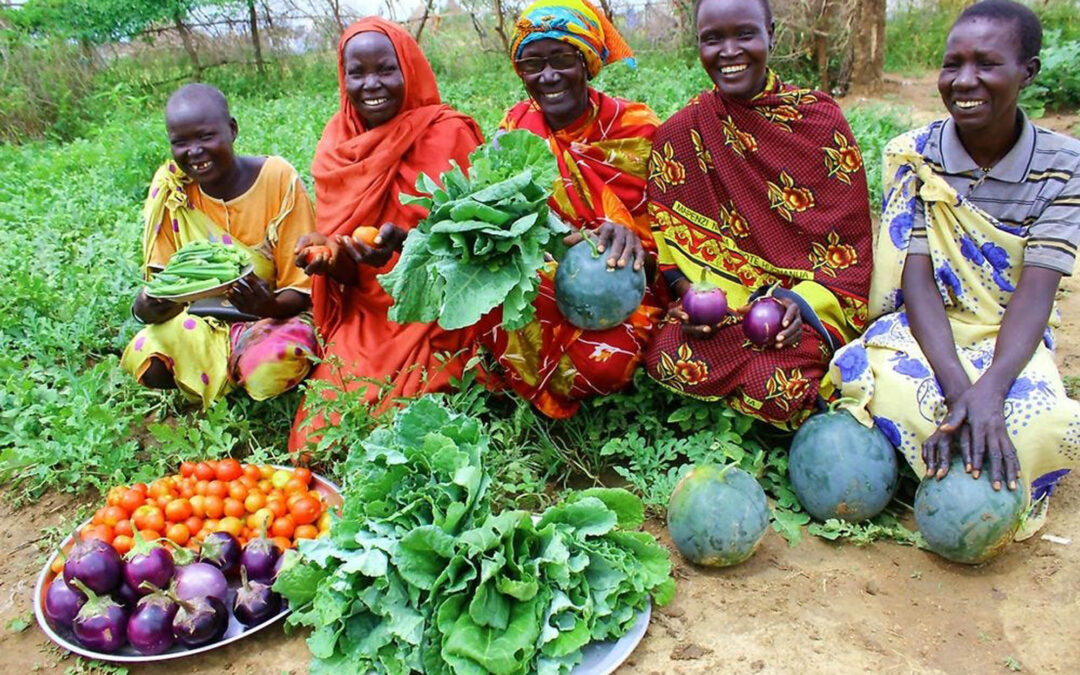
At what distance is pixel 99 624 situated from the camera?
2.46 m

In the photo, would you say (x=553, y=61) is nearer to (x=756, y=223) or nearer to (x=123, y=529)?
(x=756, y=223)

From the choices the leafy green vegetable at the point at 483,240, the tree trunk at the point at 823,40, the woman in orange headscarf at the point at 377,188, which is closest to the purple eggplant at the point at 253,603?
the woman in orange headscarf at the point at 377,188

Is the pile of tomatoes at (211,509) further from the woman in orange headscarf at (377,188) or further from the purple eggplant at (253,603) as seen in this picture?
the woman in orange headscarf at (377,188)

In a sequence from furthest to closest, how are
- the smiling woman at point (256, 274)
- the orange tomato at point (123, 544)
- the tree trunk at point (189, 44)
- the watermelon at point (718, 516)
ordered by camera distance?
the tree trunk at point (189, 44)
the smiling woman at point (256, 274)
the orange tomato at point (123, 544)
the watermelon at point (718, 516)

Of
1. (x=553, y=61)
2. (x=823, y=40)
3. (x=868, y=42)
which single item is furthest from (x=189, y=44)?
(x=553, y=61)

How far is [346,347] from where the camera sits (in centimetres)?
350

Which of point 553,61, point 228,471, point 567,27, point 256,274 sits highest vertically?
point 567,27

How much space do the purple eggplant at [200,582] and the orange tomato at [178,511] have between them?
12.0 inches

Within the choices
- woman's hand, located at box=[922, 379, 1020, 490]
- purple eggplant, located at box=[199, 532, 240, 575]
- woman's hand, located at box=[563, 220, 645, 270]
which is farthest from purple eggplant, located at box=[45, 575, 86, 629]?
woman's hand, located at box=[922, 379, 1020, 490]

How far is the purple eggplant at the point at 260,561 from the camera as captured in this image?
265cm

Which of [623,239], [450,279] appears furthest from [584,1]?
[450,279]

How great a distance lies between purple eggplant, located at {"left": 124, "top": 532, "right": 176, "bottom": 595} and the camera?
2.54 m

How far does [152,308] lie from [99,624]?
1.46 meters

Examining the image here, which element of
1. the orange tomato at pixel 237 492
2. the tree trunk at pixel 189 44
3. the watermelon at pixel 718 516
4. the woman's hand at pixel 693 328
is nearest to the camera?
the watermelon at pixel 718 516
